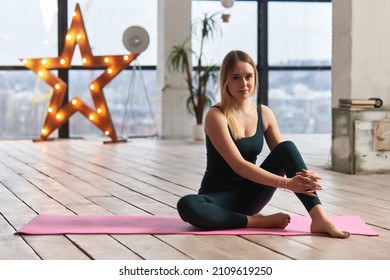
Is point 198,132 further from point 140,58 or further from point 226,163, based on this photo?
point 226,163

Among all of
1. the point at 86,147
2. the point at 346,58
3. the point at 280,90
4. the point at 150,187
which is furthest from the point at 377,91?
the point at 280,90

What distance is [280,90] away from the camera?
10633 mm

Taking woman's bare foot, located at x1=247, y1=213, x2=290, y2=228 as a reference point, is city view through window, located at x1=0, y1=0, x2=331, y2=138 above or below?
above

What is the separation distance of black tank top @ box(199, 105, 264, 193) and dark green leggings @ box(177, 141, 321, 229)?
36 millimetres

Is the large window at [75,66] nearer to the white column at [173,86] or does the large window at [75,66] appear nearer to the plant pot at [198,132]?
the white column at [173,86]

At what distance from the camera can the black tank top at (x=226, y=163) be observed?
10.7 ft

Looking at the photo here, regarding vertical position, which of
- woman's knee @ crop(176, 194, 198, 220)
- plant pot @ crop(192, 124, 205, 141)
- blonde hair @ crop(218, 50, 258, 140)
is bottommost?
plant pot @ crop(192, 124, 205, 141)

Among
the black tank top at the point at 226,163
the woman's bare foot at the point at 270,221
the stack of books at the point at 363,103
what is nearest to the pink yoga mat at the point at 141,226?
the woman's bare foot at the point at 270,221

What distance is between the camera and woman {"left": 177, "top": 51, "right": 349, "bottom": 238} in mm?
3127

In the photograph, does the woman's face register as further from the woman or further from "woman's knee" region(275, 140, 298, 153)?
"woman's knee" region(275, 140, 298, 153)

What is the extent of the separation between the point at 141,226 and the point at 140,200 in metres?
0.88

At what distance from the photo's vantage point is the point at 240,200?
130 inches

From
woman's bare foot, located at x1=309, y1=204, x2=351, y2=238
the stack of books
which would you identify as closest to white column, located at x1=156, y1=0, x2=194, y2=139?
the stack of books
